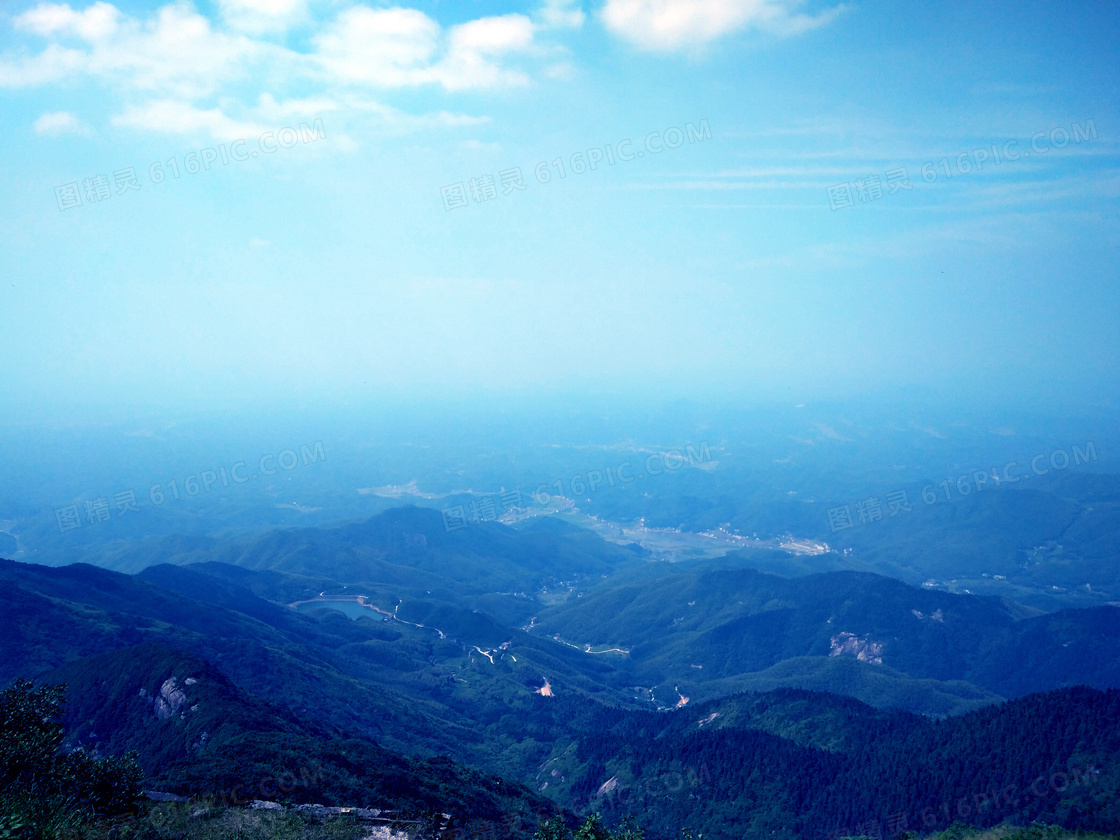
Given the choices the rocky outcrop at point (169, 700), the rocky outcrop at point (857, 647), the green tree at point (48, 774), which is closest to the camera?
the green tree at point (48, 774)

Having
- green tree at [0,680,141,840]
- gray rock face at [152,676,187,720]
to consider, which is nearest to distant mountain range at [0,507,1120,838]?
gray rock face at [152,676,187,720]

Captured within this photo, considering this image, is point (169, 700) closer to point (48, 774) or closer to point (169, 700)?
point (169, 700)

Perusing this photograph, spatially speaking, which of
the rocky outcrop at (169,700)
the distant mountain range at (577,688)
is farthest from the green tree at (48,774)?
the rocky outcrop at (169,700)

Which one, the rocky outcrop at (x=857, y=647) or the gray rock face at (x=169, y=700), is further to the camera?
the rocky outcrop at (x=857, y=647)

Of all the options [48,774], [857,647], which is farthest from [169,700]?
[857,647]

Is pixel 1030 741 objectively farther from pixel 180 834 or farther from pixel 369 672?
pixel 369 672

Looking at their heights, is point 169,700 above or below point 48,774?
below

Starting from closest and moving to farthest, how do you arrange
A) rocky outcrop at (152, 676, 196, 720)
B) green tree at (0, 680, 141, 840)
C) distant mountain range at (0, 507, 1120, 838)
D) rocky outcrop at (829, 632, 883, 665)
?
green tree at (0, 680, 141, 840), distant mountain range at (0, 507, 1120, 838), rocky outcrop at (152, 676, 196, 720), rocky outcrop at (829, 632, 883, 665)

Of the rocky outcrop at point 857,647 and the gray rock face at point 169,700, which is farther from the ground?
the gray rock face at point 169,700

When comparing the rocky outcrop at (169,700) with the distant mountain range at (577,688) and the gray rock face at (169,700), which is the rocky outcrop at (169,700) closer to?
the gray rock face at (169,700)

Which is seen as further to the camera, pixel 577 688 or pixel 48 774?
pixel 577 688

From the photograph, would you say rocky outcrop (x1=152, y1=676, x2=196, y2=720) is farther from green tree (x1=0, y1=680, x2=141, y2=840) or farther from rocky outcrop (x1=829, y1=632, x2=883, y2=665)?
rocky outcrop (x1=829, y1=632, x2=883, y2=665)
